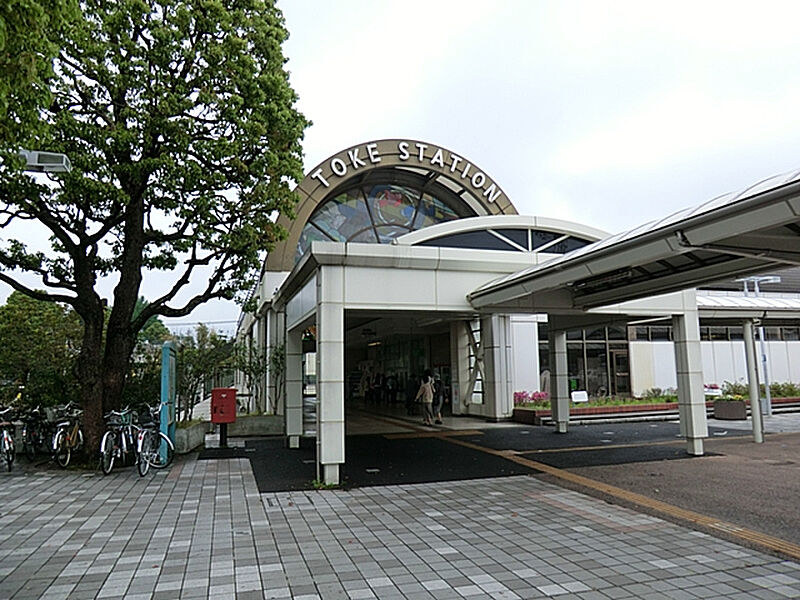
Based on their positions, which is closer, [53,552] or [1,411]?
[53,552]

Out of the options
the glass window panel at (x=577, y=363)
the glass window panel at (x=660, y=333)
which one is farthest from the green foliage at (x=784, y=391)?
the glass window panel at (x=577, y=363)

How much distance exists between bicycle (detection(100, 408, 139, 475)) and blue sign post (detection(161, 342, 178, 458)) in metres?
0.55

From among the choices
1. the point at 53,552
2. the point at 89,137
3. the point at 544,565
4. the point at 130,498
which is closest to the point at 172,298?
the point at 89,137

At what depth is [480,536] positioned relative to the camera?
6320mm

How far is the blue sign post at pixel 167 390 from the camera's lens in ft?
36.8

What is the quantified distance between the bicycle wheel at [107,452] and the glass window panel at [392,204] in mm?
15168

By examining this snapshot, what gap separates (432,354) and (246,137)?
15647 mm

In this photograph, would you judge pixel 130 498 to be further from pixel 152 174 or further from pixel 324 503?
pixel 152 174

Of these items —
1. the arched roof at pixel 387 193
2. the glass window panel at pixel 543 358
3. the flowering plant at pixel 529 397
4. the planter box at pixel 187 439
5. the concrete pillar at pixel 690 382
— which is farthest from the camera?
the arched roof at pixel 387 193

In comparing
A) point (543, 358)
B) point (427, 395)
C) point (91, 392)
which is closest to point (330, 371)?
point (91, 392)

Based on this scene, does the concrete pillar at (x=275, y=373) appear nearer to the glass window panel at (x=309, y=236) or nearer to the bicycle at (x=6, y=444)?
the glass window panel at (x=309, y=236)

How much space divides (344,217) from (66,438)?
14224 mm

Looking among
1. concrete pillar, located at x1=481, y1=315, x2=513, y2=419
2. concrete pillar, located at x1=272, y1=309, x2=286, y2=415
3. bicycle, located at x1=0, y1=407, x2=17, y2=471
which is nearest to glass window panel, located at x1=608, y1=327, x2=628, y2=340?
concrete pillar, located at x1=481, y1=315, x2=513, y2=419

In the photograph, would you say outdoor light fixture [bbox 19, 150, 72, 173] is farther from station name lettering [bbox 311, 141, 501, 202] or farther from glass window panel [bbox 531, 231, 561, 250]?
station name lettering [bbox 311, 141, 501, 202]
